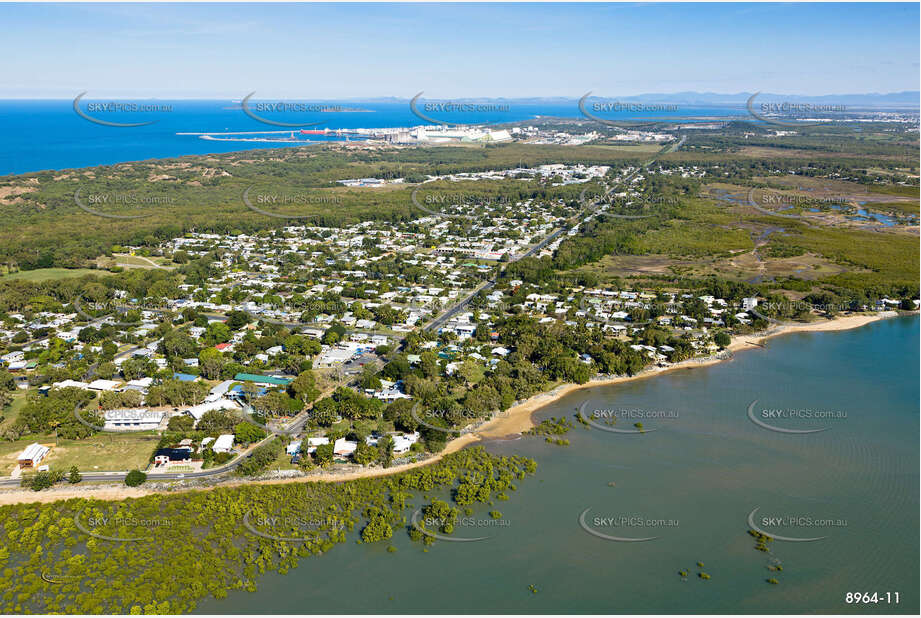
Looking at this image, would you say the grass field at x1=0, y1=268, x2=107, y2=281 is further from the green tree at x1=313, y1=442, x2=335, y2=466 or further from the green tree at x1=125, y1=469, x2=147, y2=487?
the green tree at x1=313, y1=442, x2=335, y2=466

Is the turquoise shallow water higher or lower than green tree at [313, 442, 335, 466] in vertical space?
lower

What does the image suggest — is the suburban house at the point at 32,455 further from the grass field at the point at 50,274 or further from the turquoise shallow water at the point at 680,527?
the grass field at the point at 50,274

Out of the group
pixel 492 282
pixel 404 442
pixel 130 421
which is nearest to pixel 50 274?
pixel 130 421

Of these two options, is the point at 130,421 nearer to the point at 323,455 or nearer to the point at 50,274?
the point at 323,455

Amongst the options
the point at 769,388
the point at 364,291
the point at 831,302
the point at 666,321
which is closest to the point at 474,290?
the point at 364,291

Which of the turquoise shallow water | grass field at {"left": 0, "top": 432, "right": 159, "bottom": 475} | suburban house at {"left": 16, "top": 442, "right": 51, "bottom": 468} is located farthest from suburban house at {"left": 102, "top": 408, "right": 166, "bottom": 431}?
the turquoise shallow water
